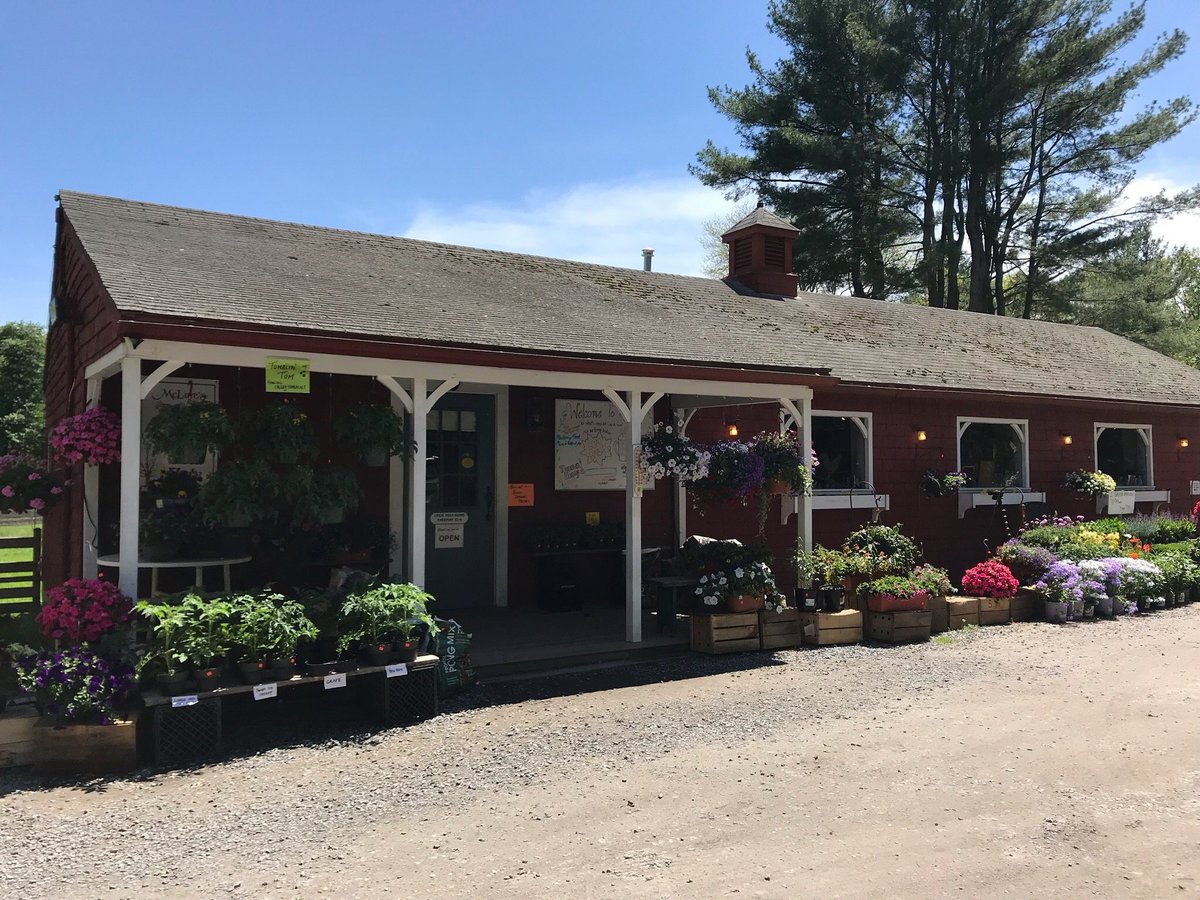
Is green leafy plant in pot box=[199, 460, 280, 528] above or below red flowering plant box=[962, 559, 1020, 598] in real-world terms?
above

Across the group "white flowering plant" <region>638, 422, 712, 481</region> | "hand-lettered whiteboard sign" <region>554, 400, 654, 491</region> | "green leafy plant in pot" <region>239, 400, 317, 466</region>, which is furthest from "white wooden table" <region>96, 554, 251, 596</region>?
"hand-lettered whiteboard sign" <region>554, 400, 654, 491</region>

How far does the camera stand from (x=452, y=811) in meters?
4.33

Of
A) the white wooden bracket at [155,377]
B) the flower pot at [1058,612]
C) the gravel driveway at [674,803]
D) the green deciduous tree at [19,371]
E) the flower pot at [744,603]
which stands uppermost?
the green deciduous tree at [19,371]

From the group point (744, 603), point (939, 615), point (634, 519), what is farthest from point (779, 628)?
point (939, 615)

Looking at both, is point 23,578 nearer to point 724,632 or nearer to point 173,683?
point 173,683

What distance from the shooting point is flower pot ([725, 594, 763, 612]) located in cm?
795

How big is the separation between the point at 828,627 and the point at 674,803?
4337 mm

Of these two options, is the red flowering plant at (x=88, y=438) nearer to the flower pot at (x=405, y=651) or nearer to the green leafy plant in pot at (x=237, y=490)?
the green leafy plant in pot at (x=237, y=490)

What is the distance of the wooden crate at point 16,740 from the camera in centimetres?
495

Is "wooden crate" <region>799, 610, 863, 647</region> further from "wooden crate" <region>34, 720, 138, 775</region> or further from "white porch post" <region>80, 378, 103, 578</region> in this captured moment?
"white porch post" <region>80, 378, 103, 578</region>

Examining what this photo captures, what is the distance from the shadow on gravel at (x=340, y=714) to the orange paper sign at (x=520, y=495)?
2469 mm

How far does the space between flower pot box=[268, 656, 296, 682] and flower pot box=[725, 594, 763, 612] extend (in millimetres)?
3908

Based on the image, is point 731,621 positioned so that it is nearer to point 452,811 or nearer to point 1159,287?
point 452,811

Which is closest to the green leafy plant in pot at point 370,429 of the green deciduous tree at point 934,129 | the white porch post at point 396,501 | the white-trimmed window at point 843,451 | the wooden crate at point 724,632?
the white porch post at point 396,501
